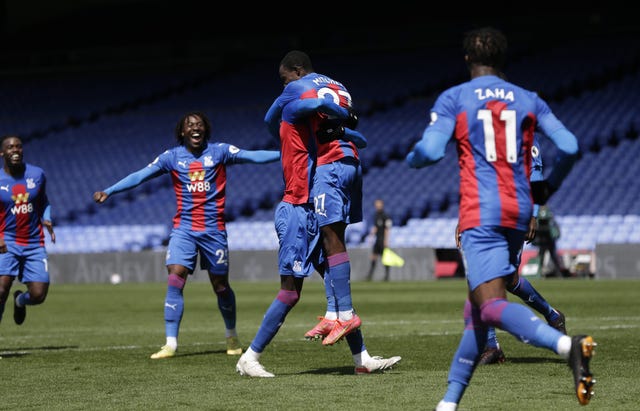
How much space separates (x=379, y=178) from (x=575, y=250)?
673 cm

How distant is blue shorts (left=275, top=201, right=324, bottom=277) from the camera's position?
789cm

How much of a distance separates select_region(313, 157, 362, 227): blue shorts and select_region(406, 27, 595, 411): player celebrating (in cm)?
227

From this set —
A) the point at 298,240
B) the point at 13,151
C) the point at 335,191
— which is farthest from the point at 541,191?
the point at 13,151

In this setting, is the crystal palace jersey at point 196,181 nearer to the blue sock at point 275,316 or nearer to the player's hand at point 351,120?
the blue sock at point 275,316

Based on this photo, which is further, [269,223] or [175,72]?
[175,72]

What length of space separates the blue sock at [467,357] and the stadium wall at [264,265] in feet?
67.0

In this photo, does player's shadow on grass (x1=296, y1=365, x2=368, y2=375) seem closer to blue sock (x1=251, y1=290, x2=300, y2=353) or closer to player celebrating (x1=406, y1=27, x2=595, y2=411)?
blue sock (x1=251, y1=290, x2=300, y2=353)

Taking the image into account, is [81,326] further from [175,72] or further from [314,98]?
[175,72]

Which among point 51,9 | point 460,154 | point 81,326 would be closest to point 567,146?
point 460,154

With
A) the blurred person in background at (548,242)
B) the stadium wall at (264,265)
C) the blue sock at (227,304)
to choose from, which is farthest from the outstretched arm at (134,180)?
the stadium wall at (264,265)

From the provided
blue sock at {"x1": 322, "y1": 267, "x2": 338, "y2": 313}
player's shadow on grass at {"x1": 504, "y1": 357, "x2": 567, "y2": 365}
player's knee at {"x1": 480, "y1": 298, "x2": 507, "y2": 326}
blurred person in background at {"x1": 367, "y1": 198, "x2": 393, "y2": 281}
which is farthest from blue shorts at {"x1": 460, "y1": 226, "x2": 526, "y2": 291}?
blurred person in background at {"x1": 367, "y1": 198, "x2": 393, "y2": 281}

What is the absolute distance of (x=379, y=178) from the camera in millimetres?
31641

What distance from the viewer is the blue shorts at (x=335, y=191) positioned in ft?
25.6

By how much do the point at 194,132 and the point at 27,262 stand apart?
227cm
